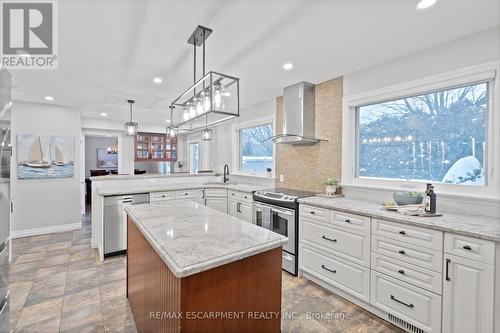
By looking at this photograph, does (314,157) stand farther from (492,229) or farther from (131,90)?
(131,90)

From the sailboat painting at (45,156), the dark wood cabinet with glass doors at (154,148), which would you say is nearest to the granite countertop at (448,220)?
the sailboat painting at (45,156)

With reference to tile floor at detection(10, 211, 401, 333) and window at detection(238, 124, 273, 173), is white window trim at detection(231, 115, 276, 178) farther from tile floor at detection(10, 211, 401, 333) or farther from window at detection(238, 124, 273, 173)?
tile floor at detection(10, 211, 401, 333)

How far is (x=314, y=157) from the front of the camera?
349 centimetres

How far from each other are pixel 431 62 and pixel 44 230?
21.6 ft

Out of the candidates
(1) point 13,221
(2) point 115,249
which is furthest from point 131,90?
(1) point 13,221

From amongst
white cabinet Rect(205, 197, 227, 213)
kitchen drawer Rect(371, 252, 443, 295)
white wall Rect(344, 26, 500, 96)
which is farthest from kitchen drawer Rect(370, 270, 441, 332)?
white cabinet Rect(205, 197, 227, 213)

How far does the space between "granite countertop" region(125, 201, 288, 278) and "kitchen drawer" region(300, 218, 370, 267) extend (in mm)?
1226

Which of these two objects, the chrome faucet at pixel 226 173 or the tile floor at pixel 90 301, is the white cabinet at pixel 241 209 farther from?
the tile floor at pixel 90 301

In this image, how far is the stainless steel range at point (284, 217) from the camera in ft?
9.72

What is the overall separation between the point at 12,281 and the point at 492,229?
470 centimetres

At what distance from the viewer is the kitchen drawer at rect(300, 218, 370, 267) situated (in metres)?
2.28

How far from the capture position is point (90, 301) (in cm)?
240

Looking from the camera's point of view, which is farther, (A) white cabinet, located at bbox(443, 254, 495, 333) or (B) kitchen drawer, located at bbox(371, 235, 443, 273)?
(B) kitchen drawer, located at bbox(371, 235, 443, 273)

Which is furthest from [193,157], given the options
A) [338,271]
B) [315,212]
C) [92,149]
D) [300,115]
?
[338,271]
